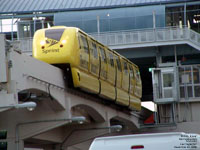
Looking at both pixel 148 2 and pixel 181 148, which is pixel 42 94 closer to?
pixel 181 148

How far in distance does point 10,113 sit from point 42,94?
2.48 meters

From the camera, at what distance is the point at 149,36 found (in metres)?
54.4

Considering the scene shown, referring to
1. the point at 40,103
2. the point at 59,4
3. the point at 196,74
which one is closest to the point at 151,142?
the point at 40,103

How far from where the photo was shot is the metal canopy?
58281 mm

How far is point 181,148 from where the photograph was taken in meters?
9.84

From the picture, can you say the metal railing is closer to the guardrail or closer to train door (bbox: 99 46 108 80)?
the guardrail

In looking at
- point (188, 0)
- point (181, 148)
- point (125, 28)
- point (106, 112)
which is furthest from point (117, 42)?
point (181, 148)

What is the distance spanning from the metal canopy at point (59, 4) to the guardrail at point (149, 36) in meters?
3.92

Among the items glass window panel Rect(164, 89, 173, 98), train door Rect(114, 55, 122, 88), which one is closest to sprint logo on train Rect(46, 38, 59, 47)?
train door Rect(114, 55, 122, 88)

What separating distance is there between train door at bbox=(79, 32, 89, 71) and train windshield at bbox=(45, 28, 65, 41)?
39.6 inches

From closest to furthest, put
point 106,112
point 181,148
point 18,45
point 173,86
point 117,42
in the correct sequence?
point 181,148 → point 18,45 → point 106,112 → point 173,86 → point 117,42

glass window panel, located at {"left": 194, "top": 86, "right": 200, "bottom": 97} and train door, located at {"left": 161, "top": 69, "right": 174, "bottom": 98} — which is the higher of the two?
train door, located at {"left": 161, "top": 69, "right": 174, "bottom": 98}

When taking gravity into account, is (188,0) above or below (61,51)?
above

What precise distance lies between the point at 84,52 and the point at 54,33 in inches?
66.4
